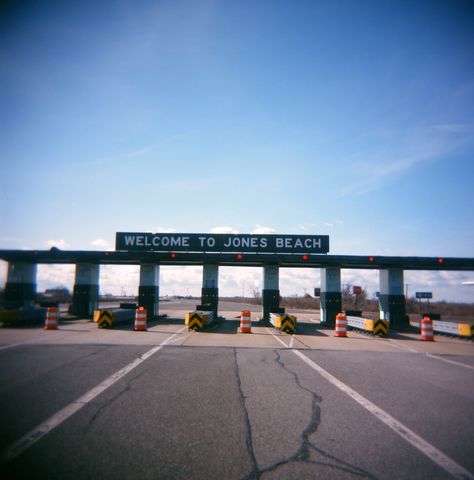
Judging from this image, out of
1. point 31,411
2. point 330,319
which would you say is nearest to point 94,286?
point 330,319

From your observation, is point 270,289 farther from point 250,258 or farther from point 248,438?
point 248,438

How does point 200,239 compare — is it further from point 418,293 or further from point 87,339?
point 418,293

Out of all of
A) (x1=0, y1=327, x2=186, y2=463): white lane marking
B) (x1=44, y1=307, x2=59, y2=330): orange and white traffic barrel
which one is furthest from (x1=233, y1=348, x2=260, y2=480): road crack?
(x1=44, y1=307, x2=59, y2=330): orange and white traffic barrel

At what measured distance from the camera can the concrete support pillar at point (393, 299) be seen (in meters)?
22.4

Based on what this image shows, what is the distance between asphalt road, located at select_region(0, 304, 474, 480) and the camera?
10.3ft

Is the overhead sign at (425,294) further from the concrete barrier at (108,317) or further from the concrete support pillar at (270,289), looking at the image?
the concrete barrier at (108,317)

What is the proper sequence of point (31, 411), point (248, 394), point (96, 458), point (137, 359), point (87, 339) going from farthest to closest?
point (87, 339) → point (137, 359) → point (248, 394) → point (31, 411) → point (96, 458)

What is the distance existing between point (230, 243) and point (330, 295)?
8.85 meters

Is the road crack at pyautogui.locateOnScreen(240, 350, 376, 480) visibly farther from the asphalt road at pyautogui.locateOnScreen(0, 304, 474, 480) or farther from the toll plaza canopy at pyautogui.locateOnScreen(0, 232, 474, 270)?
the toll plaza canopy at pyautogui.locateOnScreen(0, 232, 474, 270)

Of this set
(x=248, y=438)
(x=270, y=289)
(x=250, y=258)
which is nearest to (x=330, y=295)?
(x=270, y=289)

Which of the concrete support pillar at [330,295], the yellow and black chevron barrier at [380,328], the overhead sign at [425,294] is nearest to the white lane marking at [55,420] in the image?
the yellow and black chevron barrier at [380,328]

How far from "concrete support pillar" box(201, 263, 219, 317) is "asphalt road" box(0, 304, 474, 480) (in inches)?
628

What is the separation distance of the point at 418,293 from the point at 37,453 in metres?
24.4

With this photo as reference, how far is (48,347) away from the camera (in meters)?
9.87
